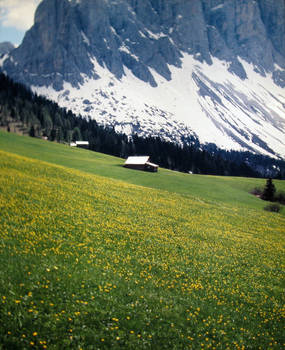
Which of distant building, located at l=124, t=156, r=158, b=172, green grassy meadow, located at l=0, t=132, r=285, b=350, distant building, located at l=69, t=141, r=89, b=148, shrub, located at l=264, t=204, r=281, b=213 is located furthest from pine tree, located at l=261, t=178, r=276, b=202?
distant building, located at l=69, t=141, r=89, b=148

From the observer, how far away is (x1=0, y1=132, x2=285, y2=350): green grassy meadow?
385 inches

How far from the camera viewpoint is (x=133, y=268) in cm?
1470

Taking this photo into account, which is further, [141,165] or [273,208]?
[141,165]

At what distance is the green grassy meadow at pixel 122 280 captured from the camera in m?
9.79

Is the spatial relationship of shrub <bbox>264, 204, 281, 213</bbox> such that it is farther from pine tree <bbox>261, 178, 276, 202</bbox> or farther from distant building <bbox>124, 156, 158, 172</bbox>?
distant building <bbox>124, 156, 158, 172</bbox>

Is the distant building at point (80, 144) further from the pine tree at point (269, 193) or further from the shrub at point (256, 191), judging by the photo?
the pine tree at point (269, 193)

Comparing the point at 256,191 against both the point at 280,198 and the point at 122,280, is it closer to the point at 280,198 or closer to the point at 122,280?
the point at 280,198

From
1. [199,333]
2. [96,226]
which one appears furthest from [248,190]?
[199,333]

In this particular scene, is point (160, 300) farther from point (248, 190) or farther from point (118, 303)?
point (248, 190)

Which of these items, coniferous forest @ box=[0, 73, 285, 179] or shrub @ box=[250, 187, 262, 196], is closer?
shrub @ box=[250, 187, 262, 196]

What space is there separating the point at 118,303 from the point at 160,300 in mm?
2115

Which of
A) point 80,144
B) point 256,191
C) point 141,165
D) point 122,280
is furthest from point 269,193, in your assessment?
point 80,144

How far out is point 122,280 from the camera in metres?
13.2

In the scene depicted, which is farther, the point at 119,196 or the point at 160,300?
the point at 119,196
